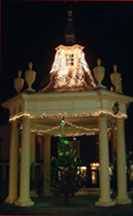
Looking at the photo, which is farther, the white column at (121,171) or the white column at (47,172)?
the white column at (47,172)

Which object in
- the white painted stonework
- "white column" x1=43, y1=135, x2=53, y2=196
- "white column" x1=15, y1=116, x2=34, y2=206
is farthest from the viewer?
"white column" x1=43, y1=135, x2=53, y2=196

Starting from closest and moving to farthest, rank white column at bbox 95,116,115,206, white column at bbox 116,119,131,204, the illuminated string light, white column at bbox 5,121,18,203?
white column at bbox 95,116,115,206, white column at bbox 116,119,131,204, white column at bbox 5,121,18,203, the illuminated string light

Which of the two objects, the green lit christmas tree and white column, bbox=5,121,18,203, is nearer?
the green lit christmas tree

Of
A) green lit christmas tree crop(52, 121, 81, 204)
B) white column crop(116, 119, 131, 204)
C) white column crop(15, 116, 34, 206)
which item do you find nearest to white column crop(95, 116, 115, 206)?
white column crop(116, 119, 131, 204)

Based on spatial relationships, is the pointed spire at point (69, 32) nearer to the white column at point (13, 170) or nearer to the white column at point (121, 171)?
the white column at point (121, 171)

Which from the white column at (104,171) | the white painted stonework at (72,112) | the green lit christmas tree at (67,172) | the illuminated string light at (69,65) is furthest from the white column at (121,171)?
the illuminated string light at (69,65)

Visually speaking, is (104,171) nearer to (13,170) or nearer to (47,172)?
(13,170)

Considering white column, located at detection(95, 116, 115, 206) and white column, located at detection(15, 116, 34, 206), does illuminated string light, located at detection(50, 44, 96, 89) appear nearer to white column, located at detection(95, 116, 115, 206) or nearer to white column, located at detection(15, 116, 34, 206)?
white column, located at detection(95, 116, 115, 206)

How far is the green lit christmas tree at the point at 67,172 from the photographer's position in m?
13.5

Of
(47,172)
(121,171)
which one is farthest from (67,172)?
(47,172)

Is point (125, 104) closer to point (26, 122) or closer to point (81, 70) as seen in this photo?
point (81, 70)

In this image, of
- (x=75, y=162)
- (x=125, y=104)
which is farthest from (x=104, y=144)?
(x=125, y=104)

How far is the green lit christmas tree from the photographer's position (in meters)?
13.5

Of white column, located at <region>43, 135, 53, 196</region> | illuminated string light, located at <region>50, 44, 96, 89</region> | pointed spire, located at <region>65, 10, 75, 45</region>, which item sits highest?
pointed spire, located at <region>65, 10, 75, 45</region>
